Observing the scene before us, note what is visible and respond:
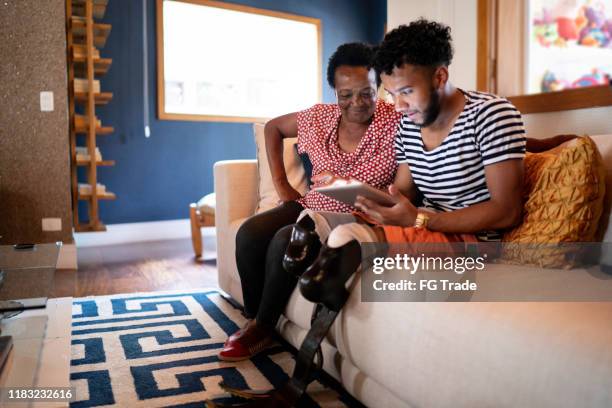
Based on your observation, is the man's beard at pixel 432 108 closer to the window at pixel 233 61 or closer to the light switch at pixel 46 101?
the light switch at pixel 46 101

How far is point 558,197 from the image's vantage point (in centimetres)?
123

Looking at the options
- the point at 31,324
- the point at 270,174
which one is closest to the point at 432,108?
the point at 270,174

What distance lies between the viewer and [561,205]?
1225 millimetres

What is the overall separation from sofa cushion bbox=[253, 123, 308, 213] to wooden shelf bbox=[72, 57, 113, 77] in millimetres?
1842

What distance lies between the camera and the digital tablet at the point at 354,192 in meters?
1.20

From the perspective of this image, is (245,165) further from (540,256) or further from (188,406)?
(540,256)

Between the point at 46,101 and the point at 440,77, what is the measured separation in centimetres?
268

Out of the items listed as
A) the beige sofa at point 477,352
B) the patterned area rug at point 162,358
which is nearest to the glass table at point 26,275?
the patterned area rug at point 162,358

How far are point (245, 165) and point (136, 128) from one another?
7.94 feet

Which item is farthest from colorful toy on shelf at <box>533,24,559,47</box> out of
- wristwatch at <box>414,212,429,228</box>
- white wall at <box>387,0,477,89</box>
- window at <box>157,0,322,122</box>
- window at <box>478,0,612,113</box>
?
window at <box>157,0,322,122</box>

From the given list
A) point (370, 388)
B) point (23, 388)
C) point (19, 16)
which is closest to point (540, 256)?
point (370, 388)

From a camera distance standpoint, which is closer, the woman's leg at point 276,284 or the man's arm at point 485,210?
the man's arm at point 485,210

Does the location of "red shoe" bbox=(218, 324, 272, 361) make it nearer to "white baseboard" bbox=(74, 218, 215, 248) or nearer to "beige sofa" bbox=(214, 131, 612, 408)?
"beige sofa" bbox=(214, 131, 612, 408)

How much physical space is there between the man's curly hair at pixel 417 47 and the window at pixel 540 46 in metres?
0.82
